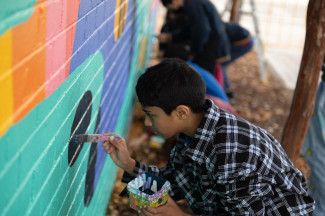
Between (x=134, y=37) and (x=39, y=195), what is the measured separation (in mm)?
3209

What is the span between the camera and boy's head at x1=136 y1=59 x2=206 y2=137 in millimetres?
2176

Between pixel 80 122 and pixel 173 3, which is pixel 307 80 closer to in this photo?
pixel 80 122

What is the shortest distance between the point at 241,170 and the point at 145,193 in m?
0.41

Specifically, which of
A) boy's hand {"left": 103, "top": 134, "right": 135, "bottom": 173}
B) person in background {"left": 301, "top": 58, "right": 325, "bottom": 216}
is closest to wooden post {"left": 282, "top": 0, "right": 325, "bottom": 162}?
person in background {"left": 301, "top": 58, "right": 325, "bottom": 216}

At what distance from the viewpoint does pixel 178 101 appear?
2.19 m

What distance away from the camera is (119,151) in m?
2.36

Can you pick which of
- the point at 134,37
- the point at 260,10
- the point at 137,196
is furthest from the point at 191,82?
the point at 260,10

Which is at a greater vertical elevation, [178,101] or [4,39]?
[4,39]

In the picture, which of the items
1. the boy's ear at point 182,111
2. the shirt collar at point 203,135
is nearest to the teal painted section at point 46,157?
the boy's ear at point 182,111

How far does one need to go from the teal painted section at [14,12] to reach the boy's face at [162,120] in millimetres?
1014

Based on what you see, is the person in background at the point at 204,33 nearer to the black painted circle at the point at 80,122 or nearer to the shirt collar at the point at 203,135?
the black painted circle at the point at 80,122

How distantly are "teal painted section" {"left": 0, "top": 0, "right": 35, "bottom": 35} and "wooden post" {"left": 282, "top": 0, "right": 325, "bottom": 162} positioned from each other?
2.60 metres

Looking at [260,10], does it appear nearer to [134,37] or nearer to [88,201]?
[134,37]

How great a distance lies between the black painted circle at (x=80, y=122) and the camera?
6.82 ft
